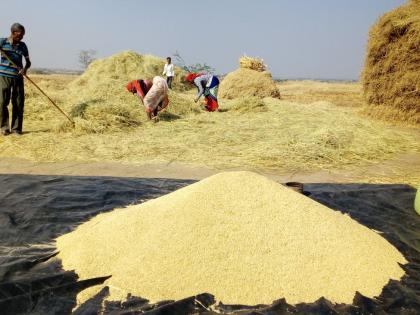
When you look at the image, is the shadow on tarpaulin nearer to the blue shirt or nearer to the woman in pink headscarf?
the blue shirt

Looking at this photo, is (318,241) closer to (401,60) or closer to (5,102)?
(5,102)

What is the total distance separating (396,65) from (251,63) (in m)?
4.46

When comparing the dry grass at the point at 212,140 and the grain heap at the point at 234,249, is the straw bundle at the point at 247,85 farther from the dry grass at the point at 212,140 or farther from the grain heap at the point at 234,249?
the grain heap at the point at 234,249

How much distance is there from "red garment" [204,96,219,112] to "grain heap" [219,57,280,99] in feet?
8.60

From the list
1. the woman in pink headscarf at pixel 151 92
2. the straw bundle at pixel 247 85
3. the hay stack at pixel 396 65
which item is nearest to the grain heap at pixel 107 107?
the woman in pink headscarf at pixel 151 92

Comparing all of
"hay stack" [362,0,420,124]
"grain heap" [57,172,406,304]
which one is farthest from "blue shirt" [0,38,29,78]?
"hay stack" [362,0,420,124]

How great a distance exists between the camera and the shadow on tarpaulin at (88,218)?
1.47 m

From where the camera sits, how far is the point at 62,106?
674cm

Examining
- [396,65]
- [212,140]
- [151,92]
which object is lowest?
[212,140]

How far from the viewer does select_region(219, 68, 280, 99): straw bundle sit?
10383 mm

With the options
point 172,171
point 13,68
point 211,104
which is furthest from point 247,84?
point 172,171

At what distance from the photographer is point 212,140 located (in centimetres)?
507

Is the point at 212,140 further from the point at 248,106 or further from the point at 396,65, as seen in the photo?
the point at 396,65

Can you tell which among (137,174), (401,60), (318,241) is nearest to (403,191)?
(318,241)
